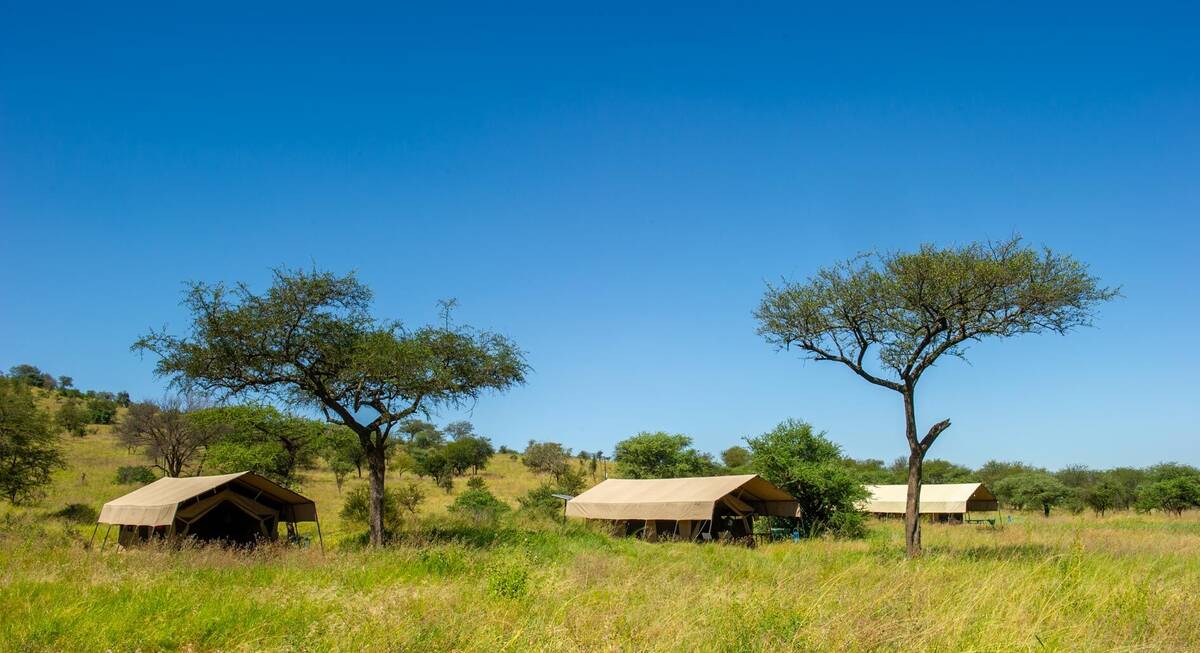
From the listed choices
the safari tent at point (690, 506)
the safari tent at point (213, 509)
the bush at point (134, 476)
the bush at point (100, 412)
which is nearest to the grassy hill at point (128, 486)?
the bush at point (134, 476)

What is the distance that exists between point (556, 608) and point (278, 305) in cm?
1665

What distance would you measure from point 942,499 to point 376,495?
3920 cm

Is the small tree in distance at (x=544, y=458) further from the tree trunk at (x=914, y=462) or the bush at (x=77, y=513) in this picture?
the tree trunk at (x=914, y=462)

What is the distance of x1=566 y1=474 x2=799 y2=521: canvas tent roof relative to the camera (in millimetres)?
28469

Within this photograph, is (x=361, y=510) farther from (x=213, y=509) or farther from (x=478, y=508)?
(x=213, y=509)

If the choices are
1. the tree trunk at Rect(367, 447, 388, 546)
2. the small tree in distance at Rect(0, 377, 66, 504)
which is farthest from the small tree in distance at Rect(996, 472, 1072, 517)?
the small tree in distance at Rect(0, 377, 66, 504)

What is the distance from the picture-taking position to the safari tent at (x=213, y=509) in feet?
72.2

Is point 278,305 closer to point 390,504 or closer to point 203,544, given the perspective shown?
point 203,544

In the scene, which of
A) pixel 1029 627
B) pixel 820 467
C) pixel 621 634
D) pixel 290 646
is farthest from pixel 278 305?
pixel 820 467

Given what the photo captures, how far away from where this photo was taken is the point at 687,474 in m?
54.5

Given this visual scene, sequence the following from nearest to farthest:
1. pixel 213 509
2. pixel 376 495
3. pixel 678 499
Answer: pixel 376 495 → pixel 213 509 → pixel 678 499

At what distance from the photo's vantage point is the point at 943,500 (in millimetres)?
47156

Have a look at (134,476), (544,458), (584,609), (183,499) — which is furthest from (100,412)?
(584,609)

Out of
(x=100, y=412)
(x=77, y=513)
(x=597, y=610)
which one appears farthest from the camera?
(x=100, y=412)
